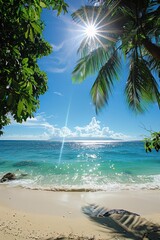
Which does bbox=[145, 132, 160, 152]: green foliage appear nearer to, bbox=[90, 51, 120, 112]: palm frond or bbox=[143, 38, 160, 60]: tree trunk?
bbox=[143, 38, 160, 60]: tree trunk

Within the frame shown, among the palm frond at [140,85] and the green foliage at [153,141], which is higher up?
the palm frond at [140,85]

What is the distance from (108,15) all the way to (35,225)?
218 inches

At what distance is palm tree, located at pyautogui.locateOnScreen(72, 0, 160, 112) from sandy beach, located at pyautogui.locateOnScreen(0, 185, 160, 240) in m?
3.34

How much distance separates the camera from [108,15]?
5102 mm

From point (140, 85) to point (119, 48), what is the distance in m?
1.19

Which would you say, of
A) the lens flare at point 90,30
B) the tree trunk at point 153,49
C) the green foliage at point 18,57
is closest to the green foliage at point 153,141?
the tree trunk at point 153,49

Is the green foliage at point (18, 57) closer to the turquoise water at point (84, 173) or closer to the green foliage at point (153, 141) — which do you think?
the green foliage at point (153, 141)

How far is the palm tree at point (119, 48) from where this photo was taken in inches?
184

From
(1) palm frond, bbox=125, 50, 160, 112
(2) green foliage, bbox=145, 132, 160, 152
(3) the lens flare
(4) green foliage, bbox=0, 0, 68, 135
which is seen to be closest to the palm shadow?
(2) green foliage, bbox=145, 132, 160, 152

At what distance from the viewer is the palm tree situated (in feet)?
15.4

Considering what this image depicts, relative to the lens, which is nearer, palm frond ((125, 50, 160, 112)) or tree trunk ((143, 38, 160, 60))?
tree trunk ((143, 38, 160, 60))

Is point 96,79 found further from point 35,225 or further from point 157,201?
point 157,201

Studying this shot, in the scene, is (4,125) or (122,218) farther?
(122,218)

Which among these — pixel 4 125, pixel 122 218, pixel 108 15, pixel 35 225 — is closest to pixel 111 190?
pixel 122 218
